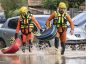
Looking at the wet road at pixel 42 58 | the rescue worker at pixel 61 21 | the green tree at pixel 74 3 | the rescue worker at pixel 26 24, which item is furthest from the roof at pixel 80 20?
the green tree at pixel 74 3

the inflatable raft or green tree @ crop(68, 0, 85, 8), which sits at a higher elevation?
the inflatable raft

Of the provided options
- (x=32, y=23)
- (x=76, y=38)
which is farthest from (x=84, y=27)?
(x=32, y=23)

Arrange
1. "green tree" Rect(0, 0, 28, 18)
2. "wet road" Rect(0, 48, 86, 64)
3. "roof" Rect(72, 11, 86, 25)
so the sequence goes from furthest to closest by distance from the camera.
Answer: "green tree" Rect(0, 0, 28, 18)
"roof" Rect(72, 11, 86, 25)
"wet road" Rect(0, 48, 86, 64)

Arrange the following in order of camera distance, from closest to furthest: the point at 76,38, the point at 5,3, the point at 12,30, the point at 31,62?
the point at 31,62
the point at 76,38
the point at 12,30
the point at 5,3

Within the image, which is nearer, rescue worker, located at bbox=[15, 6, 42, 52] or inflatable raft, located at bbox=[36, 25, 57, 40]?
inflatable raft, located at bbox=[36, 25, 57, 40]

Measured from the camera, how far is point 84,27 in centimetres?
1873

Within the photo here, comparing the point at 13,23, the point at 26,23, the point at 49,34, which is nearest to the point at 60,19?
the point at 49,34

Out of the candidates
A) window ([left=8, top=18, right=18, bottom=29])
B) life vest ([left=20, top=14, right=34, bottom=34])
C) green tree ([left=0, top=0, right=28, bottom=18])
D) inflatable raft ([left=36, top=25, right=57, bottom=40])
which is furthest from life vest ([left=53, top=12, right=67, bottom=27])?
green tree ([left=0, top=0, right=28, bottom=18])

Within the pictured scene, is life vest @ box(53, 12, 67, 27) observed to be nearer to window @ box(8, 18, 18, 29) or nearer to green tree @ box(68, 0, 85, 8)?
window @ box(8, 18, 18, 29)

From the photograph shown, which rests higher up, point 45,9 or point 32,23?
point 32,23

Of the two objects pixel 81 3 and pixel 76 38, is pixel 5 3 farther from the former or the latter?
pixel 76 38

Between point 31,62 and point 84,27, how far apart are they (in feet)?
17.5

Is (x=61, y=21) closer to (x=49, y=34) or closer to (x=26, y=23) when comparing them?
(x=49, y=34)

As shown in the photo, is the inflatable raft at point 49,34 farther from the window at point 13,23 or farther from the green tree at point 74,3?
the green tree at point 74,3
